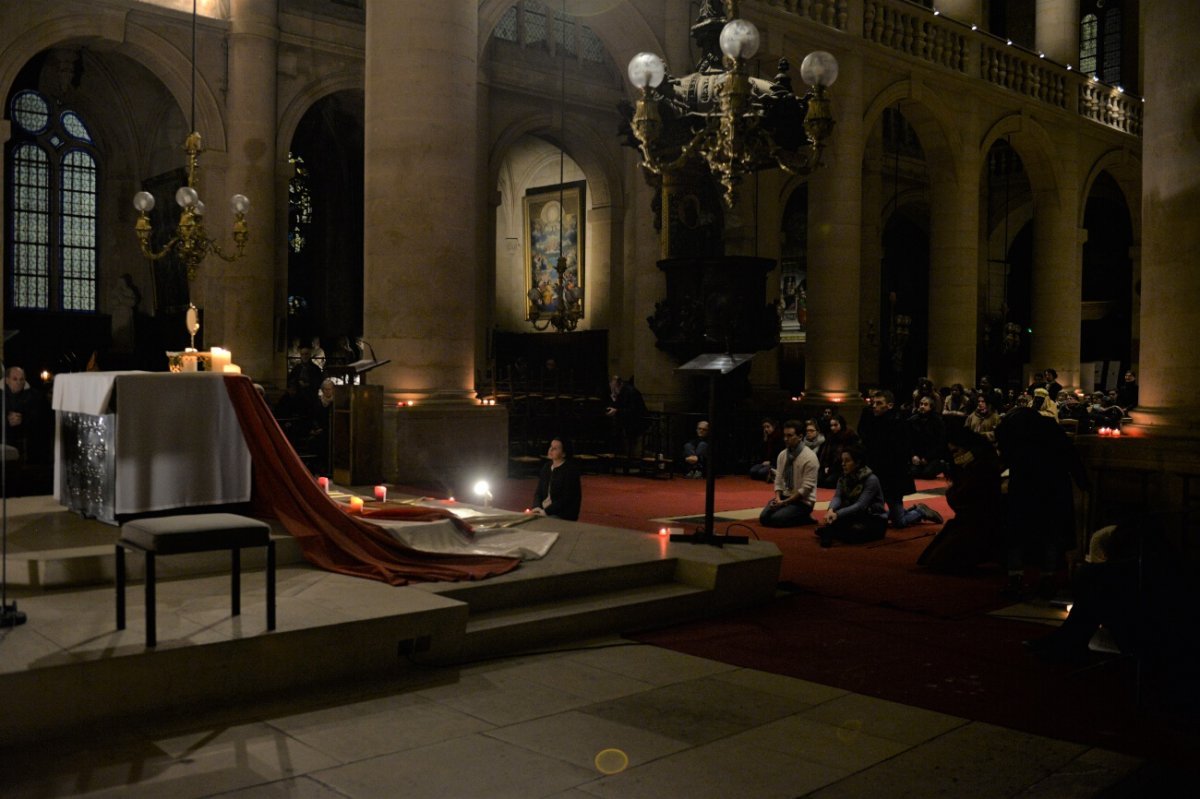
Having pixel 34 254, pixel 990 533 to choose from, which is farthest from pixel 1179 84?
pixel 34 254

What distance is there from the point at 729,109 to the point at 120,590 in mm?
6379

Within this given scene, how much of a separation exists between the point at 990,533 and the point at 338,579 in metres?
5.37

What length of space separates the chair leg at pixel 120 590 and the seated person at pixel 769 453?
1149 centimetres

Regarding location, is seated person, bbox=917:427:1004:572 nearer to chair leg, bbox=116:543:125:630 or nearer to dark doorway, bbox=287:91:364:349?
chair leg, bbox=116:543:125:630

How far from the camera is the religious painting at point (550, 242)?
2355 centimetres

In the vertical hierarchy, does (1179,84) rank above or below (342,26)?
below

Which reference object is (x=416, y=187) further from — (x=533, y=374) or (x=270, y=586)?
(x=533, y=374)

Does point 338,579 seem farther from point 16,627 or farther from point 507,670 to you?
point 16,627

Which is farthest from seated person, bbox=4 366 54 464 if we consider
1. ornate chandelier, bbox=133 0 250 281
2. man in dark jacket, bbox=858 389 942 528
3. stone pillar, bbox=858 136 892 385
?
stone pillar, bbox=858 136 892 385

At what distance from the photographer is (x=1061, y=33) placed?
24.1m

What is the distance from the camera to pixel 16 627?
15.8 ft

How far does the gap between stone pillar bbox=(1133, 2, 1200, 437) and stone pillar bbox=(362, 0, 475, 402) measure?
654 cm

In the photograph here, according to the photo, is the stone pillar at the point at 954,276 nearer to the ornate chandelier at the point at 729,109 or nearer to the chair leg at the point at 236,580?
the ornate chandelier at the point at 729,109

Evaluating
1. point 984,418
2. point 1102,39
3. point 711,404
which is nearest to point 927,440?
point 984,418
